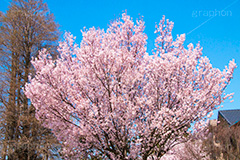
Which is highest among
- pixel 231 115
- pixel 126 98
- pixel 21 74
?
pixel 21 74

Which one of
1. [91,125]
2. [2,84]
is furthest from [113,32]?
[2,84]

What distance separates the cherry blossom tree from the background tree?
5.52 m

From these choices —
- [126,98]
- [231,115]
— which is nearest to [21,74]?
[126,98]

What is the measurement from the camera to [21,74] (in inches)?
579

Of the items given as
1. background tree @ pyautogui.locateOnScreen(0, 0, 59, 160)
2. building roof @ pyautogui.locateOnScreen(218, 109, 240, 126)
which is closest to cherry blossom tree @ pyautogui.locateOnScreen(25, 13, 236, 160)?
background tree @ pyautogui.locateOnScreen(0, 0, 59, 160)

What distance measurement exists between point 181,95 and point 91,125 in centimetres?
284

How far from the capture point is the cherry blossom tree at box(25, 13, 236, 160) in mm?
6227

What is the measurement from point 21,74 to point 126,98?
11084 mm

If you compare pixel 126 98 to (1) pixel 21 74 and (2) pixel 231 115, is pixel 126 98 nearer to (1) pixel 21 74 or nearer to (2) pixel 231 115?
(1) pixel 21 74

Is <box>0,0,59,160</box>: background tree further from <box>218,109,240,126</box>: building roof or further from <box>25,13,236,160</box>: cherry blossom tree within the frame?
<box>218,109,240,126</box>: building roof

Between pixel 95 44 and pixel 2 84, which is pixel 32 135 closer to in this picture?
pixel 2 84

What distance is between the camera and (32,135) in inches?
507

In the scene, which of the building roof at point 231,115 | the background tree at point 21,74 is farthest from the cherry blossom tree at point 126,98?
the building roof at point 231,115

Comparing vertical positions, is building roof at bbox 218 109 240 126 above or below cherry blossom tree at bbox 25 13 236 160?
above
